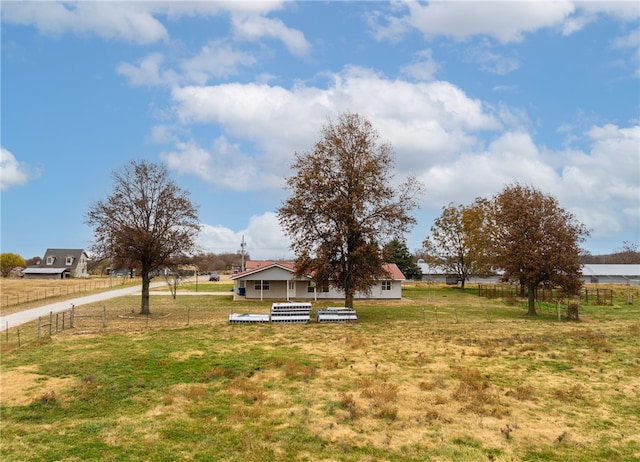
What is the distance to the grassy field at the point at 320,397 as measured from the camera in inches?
351

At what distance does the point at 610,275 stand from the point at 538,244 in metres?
70.6

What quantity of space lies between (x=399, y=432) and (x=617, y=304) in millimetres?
44225

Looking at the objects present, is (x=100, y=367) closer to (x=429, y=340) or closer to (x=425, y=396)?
(x=425, y=396)

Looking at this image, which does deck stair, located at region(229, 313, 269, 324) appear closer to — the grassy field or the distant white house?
the grassy field

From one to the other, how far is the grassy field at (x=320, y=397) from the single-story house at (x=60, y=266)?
88.4 meters

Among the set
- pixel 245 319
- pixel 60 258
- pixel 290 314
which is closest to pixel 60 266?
pixel 60 258

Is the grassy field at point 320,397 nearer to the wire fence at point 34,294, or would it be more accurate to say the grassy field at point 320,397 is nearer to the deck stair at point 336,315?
the deck stair at point 336,315

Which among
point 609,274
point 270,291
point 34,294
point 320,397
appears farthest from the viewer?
point 609,274

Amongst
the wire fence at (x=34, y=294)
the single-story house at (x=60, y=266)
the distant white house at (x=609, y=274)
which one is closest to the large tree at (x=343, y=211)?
the wire fence at (x=34, y=294)

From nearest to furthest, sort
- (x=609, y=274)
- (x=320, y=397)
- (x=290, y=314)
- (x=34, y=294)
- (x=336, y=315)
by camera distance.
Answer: (x=320, y=397) → (x=290, y=314) → (x=336, y=315) → (x=34, y=294) → (x=609, y=274)

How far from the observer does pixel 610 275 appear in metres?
89.1

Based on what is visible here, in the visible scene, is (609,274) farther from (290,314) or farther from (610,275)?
(290,314)

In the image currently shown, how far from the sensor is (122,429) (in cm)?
975

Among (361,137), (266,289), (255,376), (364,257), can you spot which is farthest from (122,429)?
(266,289)
